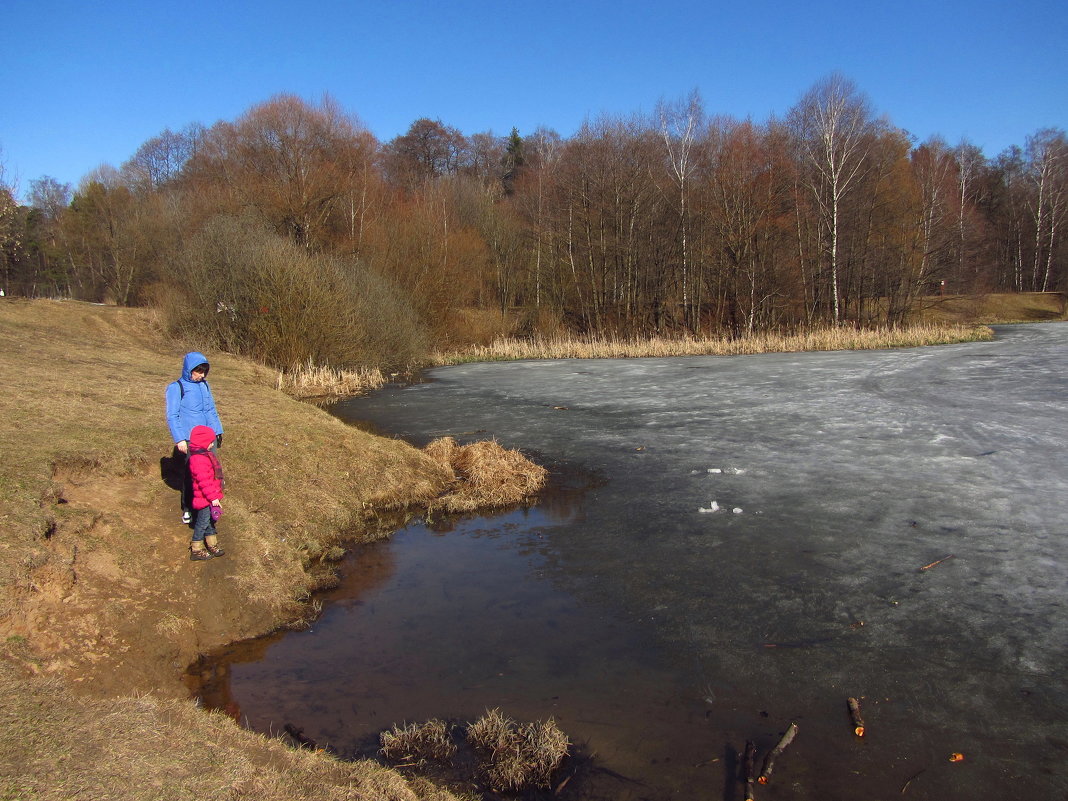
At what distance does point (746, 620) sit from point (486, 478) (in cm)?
414

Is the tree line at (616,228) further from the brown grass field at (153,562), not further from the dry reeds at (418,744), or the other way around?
the dry reeds at (418,744)

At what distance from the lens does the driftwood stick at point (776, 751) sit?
3492 millimetres

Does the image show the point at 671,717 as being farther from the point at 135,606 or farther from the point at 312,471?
the point at 312,471

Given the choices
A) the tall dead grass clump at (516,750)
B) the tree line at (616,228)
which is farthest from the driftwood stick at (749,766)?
the tree line at (616,228)

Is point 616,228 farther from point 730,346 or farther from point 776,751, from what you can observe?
point 776,751

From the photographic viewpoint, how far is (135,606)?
201 inches

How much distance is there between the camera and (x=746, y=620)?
5.13 meters

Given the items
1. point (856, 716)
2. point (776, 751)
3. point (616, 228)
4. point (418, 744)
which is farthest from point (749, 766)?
point (616, 228)

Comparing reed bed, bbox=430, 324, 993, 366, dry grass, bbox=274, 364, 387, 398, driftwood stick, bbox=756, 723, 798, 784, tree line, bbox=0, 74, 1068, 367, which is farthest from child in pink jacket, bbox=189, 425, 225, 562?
reed bed, bbox=430, 324, 993, 366

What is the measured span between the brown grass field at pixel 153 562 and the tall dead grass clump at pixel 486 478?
0.03 meters

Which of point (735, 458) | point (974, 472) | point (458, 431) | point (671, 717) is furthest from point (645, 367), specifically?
point (671, 717)

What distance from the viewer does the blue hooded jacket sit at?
5645 mm

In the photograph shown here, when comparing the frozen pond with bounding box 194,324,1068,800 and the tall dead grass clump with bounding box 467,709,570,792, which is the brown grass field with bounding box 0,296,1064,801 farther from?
the frozen pond with bounding box 194,324,1068,800

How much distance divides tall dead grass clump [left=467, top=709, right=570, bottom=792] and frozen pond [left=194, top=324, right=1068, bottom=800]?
171mm
